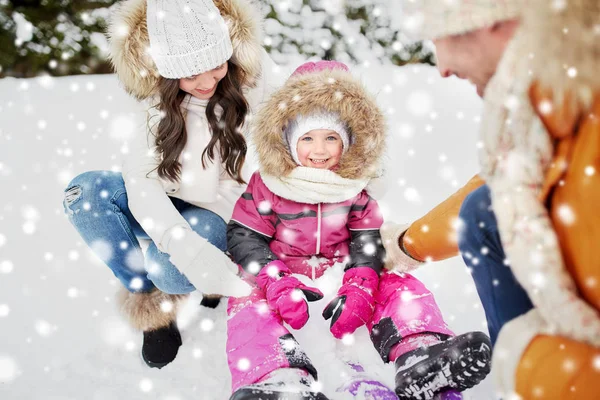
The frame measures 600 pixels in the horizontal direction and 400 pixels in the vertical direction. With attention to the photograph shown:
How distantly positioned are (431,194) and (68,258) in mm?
1896

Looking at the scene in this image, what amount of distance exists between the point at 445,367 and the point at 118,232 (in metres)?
1.23

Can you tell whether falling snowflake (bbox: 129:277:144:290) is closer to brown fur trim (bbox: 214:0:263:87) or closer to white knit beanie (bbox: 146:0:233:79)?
white knit beanie (bbox: 146:0:233:79)

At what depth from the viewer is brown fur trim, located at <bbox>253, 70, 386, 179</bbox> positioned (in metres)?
1.77

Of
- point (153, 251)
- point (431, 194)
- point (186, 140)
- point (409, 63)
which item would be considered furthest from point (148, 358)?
point (409, 63)

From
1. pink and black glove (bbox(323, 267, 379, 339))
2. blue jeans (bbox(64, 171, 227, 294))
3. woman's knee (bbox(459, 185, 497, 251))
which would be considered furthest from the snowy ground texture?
woman's knee (bbox(459, 185, 497, 251))

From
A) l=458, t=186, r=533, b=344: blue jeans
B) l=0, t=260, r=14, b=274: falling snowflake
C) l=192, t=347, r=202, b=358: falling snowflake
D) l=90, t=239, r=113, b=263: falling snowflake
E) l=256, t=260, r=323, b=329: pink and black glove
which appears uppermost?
l=458, t=186, r=533, b=344: blue jeans

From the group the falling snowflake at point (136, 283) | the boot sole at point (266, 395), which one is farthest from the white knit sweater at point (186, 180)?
the boot sole at point (266, 395)

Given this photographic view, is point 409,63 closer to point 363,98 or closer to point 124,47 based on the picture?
point 363,98

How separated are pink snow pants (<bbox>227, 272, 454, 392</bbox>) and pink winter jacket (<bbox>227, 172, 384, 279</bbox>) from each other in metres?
0.17

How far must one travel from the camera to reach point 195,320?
188 cm

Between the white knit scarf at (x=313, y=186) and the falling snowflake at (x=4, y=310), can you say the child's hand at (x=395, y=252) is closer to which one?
the white knit scarf at (x=313, y=186)

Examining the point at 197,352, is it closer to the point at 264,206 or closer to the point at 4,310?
the point at 264,206

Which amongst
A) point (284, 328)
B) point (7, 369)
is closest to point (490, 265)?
point (284, 328)

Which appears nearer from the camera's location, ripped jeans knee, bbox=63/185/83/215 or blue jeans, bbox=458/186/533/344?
blue jeans, bbox=458/186/533/344
